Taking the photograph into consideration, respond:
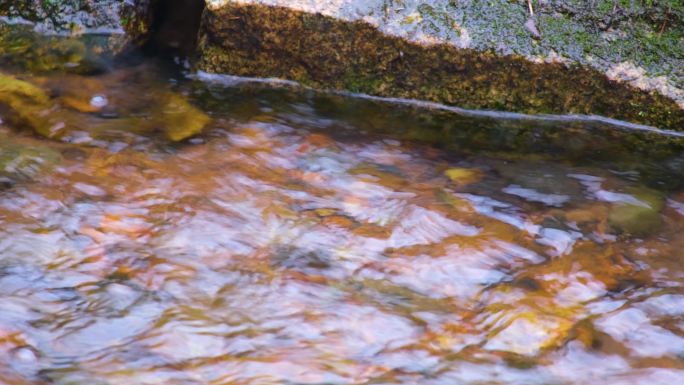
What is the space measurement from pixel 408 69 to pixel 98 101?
210cm

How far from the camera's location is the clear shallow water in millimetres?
2377

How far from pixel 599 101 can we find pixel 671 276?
1705 millimetres

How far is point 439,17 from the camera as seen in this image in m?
4.32

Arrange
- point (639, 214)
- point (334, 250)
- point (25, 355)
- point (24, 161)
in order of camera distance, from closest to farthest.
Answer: point (25, 355), point (334, 250), point (639, 214), point (24, 161)

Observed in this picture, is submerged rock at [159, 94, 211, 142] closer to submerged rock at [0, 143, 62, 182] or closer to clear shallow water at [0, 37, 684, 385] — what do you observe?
clear shallow water at [0, 37, 684, 385]

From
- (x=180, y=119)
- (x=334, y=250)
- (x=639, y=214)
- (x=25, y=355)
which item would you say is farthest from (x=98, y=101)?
(x=639, y=214)

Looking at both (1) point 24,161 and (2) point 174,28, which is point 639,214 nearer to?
(1) point 24,161

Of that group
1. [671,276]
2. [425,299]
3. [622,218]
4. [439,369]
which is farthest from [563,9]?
[439,369]

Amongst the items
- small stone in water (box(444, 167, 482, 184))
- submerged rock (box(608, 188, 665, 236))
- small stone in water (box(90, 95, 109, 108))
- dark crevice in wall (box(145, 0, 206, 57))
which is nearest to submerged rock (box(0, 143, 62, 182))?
small stone in water (box(90, 95, 109, 108))

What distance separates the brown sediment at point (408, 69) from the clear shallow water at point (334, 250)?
0.19 metres

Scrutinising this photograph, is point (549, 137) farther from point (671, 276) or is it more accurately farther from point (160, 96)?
point (160, 96)

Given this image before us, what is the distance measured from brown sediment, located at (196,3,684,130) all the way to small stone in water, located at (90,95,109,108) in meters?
0.85

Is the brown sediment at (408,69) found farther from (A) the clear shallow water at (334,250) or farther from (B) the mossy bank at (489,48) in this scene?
(A) the clear shallow water at (334,250)

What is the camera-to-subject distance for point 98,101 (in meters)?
4.25
